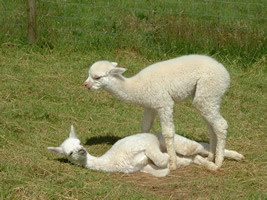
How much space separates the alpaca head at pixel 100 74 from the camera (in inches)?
253

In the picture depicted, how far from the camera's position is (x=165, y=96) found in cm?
634

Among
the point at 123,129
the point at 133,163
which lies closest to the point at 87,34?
the point at 123,129

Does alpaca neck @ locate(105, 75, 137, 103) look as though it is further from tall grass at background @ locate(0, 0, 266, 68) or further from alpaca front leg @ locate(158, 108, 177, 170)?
tall grass at background @ locate(0, 0, 266, 68)

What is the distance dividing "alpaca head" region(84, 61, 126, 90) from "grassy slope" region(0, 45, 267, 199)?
1016mm

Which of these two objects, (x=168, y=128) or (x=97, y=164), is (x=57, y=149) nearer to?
(x=97, y=164)

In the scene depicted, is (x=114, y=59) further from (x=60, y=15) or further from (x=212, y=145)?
(x=212, y=145)

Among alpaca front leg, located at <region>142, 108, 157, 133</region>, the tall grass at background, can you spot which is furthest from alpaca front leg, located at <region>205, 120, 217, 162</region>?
the tall grass at background

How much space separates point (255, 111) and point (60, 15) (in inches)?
196

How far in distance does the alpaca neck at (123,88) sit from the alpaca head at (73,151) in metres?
0.87

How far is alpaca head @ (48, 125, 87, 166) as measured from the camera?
5984 millimetres

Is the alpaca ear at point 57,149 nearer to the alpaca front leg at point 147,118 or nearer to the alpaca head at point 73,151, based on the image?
the alpaca head at point 73,151

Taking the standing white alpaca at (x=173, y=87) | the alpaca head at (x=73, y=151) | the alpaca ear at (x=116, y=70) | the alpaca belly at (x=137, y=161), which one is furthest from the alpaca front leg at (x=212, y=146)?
the alpaca head at (x=73, y=151)

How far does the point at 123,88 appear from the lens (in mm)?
6578

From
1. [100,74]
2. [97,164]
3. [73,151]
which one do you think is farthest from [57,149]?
[100,74]
